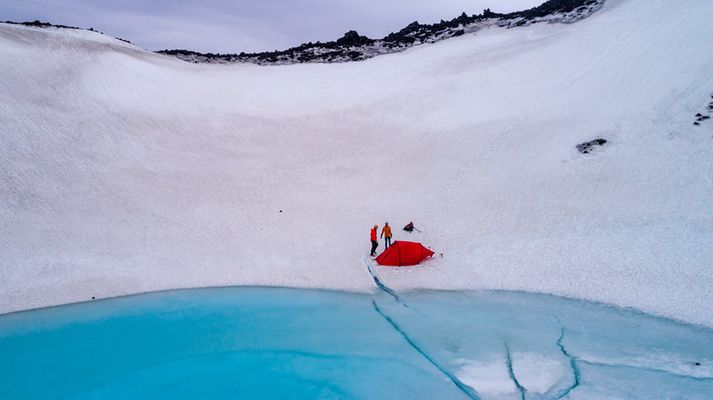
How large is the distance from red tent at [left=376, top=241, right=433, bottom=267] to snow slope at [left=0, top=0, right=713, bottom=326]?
488 mm

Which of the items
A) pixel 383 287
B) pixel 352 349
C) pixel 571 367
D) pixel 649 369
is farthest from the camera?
pixel 383 287

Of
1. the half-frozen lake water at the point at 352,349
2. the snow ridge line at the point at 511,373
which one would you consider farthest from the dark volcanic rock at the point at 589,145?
the snow ridge line at the point at 511,373

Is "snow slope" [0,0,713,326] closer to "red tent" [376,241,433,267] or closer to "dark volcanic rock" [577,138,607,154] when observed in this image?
"dark volcanic rock" [577,138,607,154]

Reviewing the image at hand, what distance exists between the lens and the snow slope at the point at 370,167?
1148 cm

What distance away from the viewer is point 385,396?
664 cm

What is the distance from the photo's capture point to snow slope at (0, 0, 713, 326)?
11477mm

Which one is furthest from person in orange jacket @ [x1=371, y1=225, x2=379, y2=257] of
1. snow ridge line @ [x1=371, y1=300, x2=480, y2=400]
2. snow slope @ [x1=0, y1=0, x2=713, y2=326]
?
snow ridge line @ [x1=371, y1=300, x2=480, y2=400]

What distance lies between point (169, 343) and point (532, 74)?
19.7 metres

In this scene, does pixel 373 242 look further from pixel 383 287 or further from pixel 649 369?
pixel 649 369

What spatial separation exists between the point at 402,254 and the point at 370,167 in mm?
6834

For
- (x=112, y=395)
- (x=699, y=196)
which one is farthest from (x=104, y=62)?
(x=699, y=196)

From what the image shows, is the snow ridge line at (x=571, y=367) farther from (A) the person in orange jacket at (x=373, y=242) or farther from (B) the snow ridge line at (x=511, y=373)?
(A) the person in orange jacket at (x=373, y=242)

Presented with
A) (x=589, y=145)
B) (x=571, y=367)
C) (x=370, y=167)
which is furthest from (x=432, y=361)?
(x=589, y=145)

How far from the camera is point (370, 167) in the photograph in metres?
18.4
